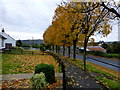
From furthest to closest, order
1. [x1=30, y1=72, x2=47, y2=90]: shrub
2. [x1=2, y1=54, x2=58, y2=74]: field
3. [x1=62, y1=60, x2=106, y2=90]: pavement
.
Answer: [x1=2, y1=54, x2=58, y2=74]: field
[x1=62, y1=60, x2=106, y2=90]: pavement
[x1=30, y1=72, x2=47, y2=90]: shrub

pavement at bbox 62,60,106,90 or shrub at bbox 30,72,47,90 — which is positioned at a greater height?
shrub at bbox 30,72,47,90

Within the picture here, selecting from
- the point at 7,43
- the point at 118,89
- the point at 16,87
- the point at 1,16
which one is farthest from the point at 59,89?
the point at 7,43

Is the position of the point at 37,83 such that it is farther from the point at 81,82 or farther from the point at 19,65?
the point at 19,65

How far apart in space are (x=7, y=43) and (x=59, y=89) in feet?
107

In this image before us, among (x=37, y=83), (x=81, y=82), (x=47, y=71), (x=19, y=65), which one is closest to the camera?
(x=37, y=83)

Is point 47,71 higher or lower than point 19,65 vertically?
higher

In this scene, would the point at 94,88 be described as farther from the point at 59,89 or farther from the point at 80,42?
the point at 80,42

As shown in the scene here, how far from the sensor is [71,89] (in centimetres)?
451

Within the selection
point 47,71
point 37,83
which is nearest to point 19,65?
point 47,71

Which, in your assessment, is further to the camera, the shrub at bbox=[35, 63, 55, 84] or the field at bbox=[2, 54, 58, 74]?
the field at bbox=[2, 54, 58, 74]

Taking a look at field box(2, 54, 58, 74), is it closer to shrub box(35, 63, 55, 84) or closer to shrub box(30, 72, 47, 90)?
shrub box(35, 63, 55, 84)

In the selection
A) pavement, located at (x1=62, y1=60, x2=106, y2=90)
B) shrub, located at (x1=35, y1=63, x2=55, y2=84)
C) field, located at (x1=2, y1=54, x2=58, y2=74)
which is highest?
shrub, located at (x1=35, y1=63, x2=55, y2=84)

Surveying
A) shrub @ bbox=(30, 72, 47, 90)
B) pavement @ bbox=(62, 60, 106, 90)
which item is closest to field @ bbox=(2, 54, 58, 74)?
pavement @ bbox=(62, 60, 106, 90)

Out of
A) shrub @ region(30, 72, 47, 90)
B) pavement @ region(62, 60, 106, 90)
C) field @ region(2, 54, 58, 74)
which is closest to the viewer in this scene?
shrub @ region(30, 72, 47, 90)
